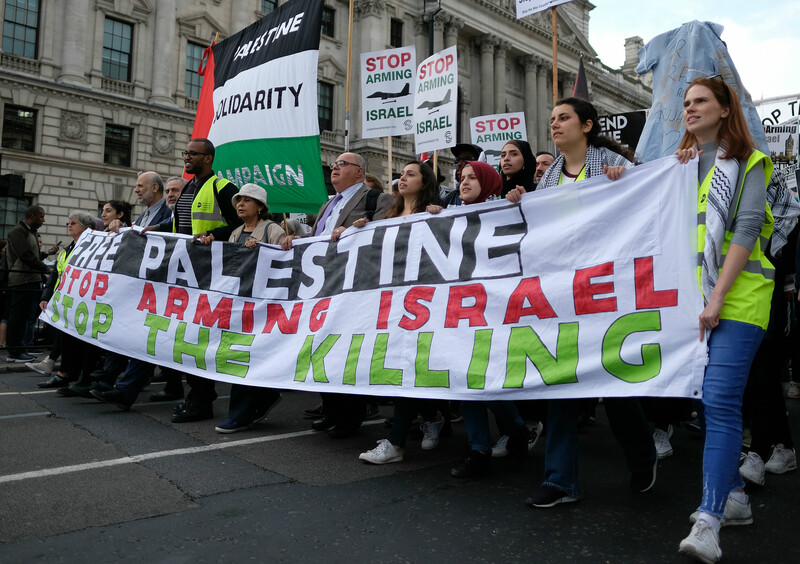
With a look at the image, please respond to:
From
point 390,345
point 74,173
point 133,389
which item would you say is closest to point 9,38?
point 74,173

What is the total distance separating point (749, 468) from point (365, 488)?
2131 millimetres

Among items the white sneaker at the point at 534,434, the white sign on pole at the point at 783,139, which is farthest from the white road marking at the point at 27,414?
the white sign on pole at the point at 783,139

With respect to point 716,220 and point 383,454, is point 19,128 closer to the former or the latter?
point 383,454

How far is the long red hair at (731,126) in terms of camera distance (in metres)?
2.85

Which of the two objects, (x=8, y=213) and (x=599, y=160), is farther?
(x=8, y=213)

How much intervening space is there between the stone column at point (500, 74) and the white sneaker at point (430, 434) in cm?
3789

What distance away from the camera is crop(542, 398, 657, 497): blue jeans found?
129 inches

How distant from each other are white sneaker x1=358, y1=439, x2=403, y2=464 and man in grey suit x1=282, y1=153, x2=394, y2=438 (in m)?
0.73

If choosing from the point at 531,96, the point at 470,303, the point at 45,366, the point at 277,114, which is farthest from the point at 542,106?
the point at 470,303

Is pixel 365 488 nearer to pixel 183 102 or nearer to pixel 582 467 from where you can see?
pixel 582 467

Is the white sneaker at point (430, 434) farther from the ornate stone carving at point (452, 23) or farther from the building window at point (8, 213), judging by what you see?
the ornate stone carving at point (452, 23)

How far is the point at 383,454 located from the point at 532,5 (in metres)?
8.06

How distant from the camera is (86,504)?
3227 millimetres

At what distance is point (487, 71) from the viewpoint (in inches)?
1591
